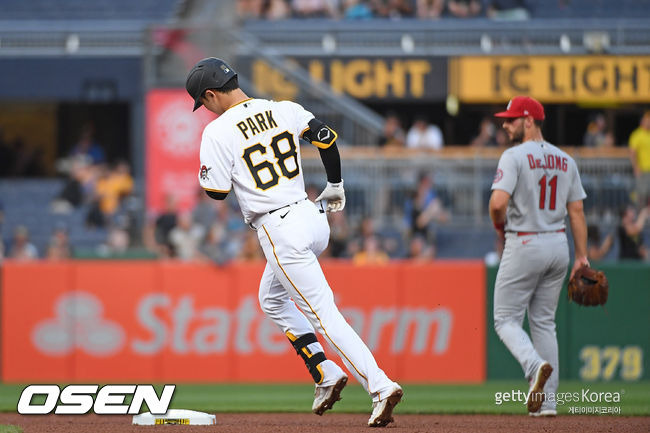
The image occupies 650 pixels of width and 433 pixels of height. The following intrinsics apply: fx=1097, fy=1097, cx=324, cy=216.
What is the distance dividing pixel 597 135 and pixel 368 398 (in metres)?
8.57

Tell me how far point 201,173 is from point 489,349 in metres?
6.41

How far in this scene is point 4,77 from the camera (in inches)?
862

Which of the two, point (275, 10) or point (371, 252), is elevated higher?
point (275, 10)

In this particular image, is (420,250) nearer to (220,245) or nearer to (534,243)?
(220,245)

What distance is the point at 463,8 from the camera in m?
19.9

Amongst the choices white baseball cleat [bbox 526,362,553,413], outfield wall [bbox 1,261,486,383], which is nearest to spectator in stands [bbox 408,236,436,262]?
outfield wall [bbox 1,261,486,383]

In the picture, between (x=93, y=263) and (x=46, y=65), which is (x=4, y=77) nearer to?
(x=46, y=65)

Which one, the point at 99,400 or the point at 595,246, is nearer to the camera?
the point at 99,400

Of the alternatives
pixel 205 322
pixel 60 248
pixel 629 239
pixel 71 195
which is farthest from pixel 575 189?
pixel 71 195

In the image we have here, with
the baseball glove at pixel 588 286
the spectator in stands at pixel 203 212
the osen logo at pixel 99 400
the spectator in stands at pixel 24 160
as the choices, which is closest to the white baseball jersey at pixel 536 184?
the baseball glove at pixel 588 286

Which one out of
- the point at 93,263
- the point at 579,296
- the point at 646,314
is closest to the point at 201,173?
the point at 579,296

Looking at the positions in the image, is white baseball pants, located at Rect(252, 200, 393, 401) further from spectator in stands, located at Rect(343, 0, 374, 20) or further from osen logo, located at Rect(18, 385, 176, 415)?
spectator in stands, located at Rect(343, 0, 374, 20)

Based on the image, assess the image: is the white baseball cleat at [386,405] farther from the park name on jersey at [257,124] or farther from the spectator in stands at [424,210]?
the spectator in stands at [424,210]

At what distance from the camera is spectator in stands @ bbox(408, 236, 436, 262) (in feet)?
46.3
